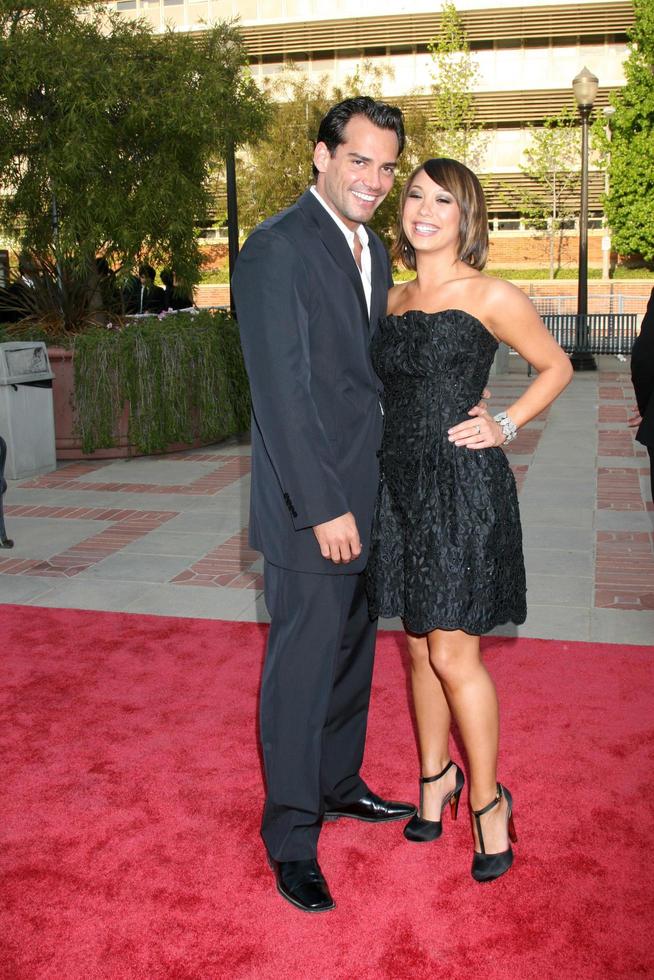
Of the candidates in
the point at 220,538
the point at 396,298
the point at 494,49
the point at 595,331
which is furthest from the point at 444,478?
the point at 494,49

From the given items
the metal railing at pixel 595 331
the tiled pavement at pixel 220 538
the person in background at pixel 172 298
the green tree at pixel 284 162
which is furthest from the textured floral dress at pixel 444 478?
the green tree at pixel 284 162

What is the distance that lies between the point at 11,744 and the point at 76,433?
6627 mm

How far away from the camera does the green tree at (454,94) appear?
3856cm

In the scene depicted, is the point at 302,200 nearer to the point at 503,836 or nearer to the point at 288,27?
the point at 503,836

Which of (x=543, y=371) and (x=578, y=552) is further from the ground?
(x=543, y=371)

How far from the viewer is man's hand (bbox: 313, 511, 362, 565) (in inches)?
116

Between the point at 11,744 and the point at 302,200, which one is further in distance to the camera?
the point at 11,744

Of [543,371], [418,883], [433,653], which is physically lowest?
[418,883]

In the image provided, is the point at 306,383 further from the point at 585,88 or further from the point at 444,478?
the point at 585,88

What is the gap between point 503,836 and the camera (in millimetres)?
3201

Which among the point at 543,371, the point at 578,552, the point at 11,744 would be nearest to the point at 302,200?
the point at 543,371

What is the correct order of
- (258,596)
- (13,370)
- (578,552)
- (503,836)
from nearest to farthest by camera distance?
(503,836) → (258,596) → (578,552) → (13,370)

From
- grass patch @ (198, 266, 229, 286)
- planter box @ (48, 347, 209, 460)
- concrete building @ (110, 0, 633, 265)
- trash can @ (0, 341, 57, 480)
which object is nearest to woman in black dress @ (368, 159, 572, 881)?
trash can @ (0, 341, 57, 480)

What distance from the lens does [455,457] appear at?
120 inches
